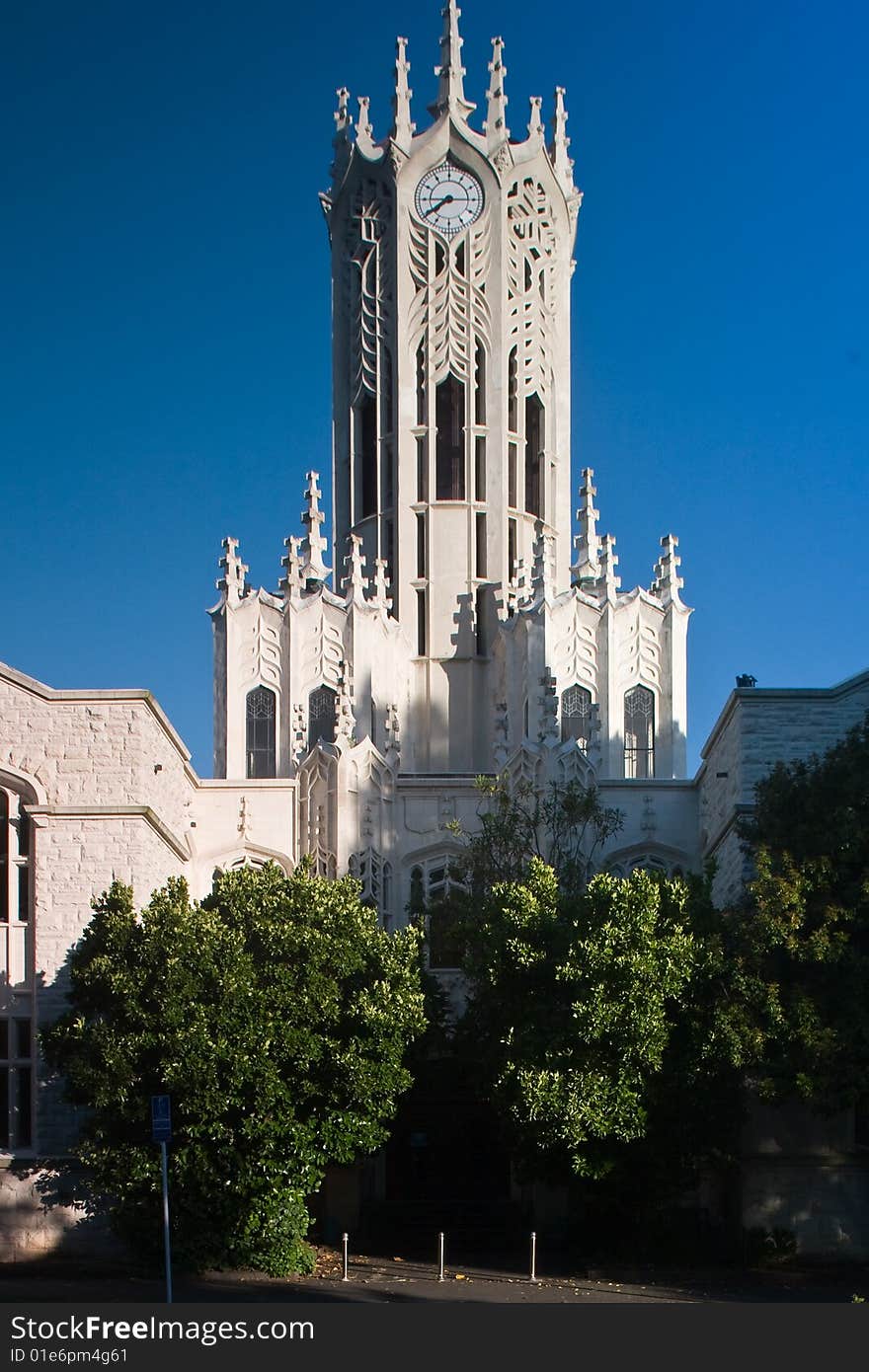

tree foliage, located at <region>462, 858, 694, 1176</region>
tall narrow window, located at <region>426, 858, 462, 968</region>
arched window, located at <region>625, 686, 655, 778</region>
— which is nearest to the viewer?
tree foliage, located at <region>462, 858, 694, 1176</region>

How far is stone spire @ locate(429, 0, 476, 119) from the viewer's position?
64062 millimetres

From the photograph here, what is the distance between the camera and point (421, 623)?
61.3 m

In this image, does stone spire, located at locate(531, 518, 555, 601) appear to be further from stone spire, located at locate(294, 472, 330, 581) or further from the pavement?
the pavement

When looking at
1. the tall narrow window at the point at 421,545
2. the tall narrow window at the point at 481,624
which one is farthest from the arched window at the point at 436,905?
the tall narrow window at the point at 421,545

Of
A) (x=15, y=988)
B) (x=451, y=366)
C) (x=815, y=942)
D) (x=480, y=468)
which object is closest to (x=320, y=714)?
(x=480, y=468)

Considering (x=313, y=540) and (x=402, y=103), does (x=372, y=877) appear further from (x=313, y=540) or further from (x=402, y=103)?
(x=402, y=103)

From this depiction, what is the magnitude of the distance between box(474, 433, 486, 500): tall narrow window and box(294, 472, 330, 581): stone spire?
5161 mm

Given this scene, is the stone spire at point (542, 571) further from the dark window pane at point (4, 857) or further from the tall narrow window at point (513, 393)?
the dark window pane at point (4, 857)

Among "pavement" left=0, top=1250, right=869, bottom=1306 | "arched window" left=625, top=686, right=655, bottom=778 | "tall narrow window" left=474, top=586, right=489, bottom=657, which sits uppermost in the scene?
"tall narrow window" left=474, top=586, right=489, bottom=657

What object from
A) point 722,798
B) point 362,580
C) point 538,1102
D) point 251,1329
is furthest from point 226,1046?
point 362,580

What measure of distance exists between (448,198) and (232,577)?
49.5ft

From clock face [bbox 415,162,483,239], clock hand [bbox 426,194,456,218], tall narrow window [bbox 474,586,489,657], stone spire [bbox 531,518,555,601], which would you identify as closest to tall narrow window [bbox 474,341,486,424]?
clock face [bbox 415,162,483,239]

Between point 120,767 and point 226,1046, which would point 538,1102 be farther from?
point 120,767

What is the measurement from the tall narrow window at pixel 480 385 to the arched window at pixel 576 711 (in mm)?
10965
